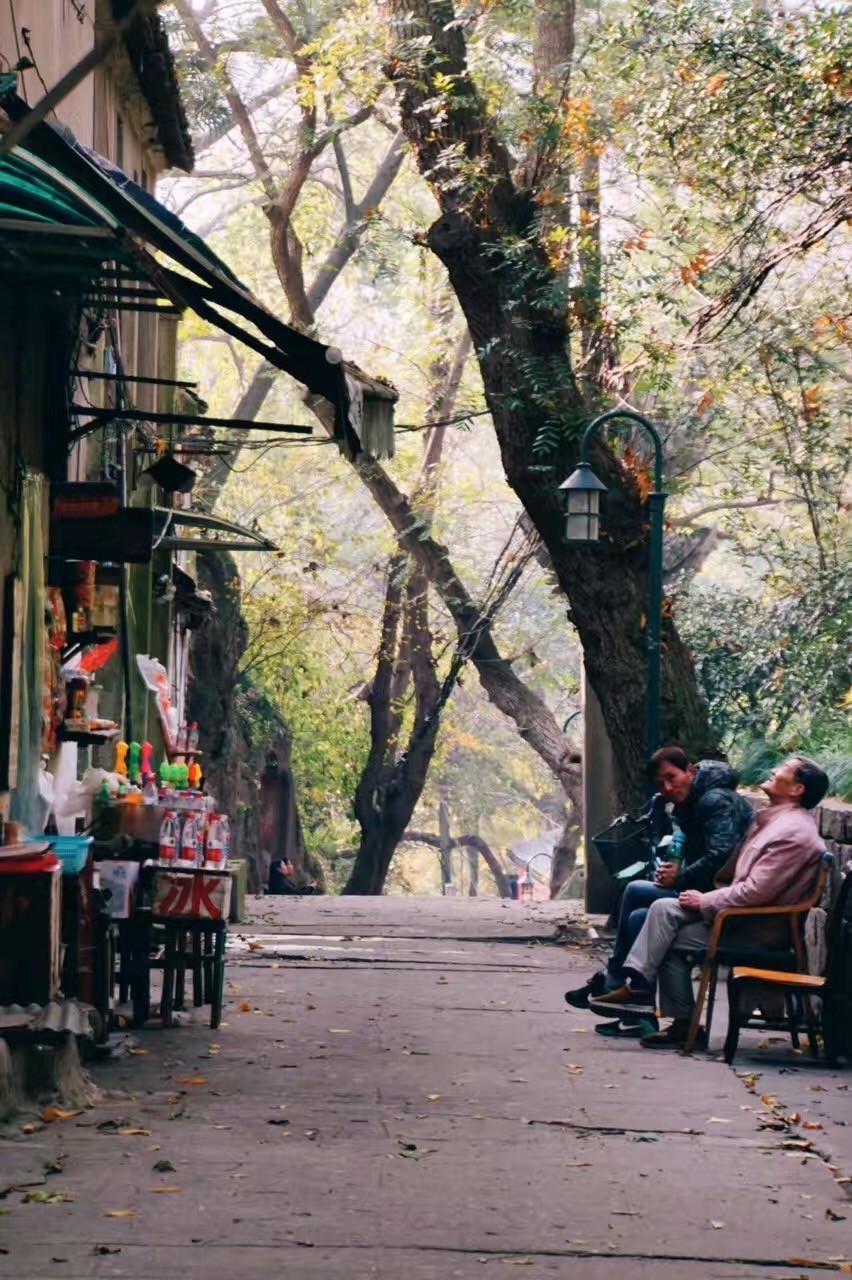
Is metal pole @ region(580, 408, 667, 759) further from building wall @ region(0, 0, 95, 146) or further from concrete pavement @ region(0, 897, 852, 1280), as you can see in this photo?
building wall @ region(0, 0, 95, 146)

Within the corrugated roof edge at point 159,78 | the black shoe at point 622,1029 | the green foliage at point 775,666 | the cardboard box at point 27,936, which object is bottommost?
the black shoe at point 622,1029

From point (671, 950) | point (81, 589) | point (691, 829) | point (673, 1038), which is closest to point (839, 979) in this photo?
point (671, 950)

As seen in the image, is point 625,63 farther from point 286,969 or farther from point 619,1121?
point 619,1121

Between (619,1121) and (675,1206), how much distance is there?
162cm

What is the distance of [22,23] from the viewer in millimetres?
10500

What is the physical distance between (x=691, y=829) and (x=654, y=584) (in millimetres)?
4572

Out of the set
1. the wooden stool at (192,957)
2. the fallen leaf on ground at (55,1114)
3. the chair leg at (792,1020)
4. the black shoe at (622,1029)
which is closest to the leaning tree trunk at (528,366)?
the black shoe at (622,1029)

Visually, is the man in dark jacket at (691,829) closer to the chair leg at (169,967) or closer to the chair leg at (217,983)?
the chair leg at (217,983)

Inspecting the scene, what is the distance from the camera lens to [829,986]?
30.8 ft

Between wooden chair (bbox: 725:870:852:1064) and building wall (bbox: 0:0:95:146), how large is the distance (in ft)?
20.1

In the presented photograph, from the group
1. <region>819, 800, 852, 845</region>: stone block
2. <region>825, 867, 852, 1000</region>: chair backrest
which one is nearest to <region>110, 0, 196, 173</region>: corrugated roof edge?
<region>819, 800, 852, 845</region>: stone block

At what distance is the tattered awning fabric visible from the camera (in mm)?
8375

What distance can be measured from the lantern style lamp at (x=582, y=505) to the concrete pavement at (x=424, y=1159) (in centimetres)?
436

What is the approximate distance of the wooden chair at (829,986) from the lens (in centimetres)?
938
